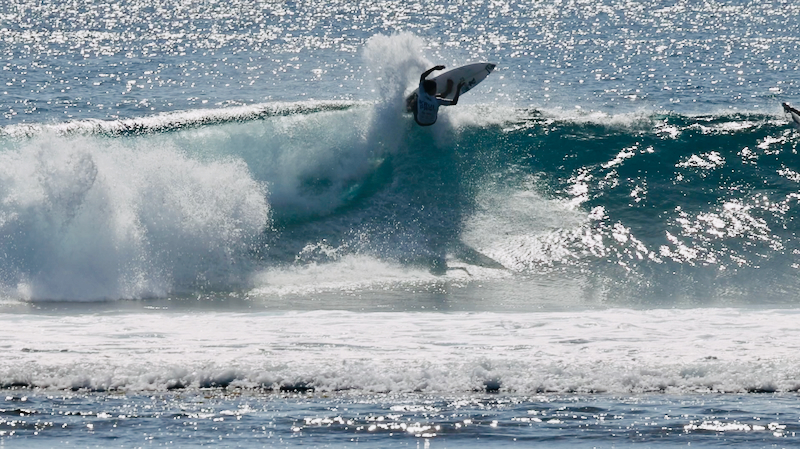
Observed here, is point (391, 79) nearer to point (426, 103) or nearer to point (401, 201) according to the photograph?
point (426, 103)

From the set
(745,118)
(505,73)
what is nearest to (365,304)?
(745,118)

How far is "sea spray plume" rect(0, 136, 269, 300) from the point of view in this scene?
53.4 ft

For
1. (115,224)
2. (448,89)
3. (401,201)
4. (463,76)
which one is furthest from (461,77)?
(115,224)

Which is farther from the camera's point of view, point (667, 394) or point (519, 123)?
point (519, 123)

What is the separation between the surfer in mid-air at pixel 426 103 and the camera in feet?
69.8

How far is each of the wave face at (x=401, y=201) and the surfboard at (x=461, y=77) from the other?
1.90 feet

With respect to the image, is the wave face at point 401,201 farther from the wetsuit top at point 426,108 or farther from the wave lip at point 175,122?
the wetsuit top at point 426,108

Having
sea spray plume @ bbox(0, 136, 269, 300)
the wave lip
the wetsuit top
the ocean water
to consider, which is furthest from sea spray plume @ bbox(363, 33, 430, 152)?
sea spray plume @ bbox(0, 136, 269, 300)

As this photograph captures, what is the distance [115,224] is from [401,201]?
535 centimetres

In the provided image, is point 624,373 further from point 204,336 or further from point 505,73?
point 505,73

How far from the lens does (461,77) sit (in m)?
22.7

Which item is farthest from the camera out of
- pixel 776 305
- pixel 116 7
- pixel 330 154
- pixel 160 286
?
pixel 116 7

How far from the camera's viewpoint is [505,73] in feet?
124

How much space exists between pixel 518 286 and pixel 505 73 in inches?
866
